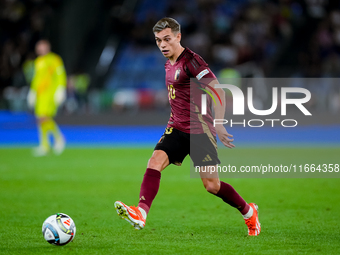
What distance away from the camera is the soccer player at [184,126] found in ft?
16.7

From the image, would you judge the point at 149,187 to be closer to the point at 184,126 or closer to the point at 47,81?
the point at 184,126

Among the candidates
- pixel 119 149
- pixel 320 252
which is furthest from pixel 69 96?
pixel 320 252

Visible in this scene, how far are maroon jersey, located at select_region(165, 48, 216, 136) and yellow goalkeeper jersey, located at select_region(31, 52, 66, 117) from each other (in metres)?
8.07

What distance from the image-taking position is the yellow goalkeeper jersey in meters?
12.9

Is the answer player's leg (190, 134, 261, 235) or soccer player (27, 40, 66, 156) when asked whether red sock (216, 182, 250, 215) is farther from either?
soccer player (27, 40, 66, 156)

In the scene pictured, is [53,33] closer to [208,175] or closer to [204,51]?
[204,51]

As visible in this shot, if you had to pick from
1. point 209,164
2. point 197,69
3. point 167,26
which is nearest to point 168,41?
point 167,26

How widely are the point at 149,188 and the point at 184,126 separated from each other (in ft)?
2.23

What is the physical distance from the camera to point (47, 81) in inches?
515

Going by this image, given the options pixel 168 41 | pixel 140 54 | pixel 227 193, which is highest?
pixel 168 41

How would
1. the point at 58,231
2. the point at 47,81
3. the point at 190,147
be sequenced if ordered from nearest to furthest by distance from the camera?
the point at 58,231 < the point at 190,147 < the point at 47,81

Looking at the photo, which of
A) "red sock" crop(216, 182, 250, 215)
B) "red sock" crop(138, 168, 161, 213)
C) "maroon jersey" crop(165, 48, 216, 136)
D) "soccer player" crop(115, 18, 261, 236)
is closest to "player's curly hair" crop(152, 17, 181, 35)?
"soccer player" crop(115, 18, 261, 236)

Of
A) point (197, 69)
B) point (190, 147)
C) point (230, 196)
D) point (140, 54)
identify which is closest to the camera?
point (197, 69)

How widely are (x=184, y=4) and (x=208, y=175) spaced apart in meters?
17.7
